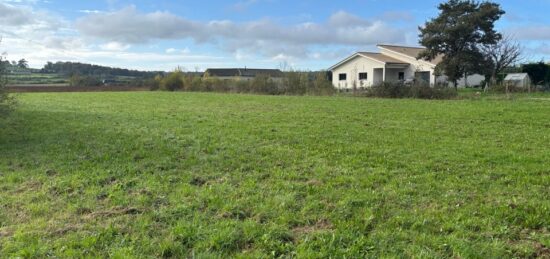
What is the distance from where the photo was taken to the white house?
43031mm

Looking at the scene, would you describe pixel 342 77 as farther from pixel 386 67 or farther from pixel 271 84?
pixel 271 84

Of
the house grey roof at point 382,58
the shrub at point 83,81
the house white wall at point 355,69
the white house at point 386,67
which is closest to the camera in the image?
the white house at point 386,67

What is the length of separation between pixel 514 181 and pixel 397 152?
2.18m

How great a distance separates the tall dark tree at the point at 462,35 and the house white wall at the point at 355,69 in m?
10.6

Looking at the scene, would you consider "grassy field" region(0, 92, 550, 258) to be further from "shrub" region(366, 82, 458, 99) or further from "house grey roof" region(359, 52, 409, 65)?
"house grey roof" region(359, 52, 409, 65)

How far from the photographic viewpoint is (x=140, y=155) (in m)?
7.47

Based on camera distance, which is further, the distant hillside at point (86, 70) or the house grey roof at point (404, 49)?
the distant hillside at point (86, 70)

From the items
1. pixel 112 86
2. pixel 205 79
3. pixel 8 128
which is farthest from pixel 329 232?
pixel 112 86

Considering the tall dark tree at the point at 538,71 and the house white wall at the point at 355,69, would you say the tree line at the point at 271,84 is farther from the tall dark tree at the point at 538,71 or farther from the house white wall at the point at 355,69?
the tall dark tree at the point at 538,71

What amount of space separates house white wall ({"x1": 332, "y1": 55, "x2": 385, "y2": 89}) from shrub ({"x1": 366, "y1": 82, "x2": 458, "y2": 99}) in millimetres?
19255

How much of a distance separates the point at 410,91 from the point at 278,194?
19.6 metres

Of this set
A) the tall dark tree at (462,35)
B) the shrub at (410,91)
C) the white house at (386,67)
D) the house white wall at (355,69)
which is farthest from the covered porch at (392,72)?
the shrub at (410,91)

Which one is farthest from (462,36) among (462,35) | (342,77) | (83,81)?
(83,81)

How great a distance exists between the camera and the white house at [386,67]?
43031mm
